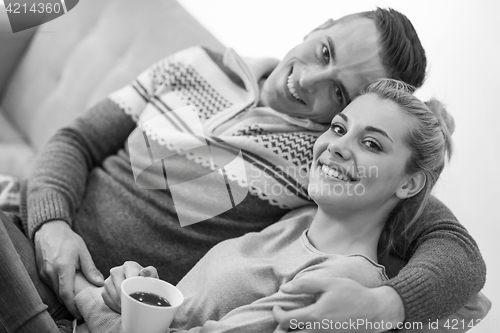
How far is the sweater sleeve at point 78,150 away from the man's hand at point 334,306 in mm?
739

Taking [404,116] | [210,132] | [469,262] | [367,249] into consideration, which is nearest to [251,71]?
[210,132]

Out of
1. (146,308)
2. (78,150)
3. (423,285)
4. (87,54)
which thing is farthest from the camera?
(87,54)

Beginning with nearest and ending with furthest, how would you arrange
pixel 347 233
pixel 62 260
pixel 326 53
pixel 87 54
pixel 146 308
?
pixel 146 308
pixel 347 233
pixel 62 260
pixel 326 53
pixel 87 54

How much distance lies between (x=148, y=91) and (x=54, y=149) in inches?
12.7

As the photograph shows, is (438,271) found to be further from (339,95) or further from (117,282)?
(117,282)

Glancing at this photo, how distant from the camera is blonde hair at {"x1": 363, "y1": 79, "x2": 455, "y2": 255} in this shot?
4.25ft

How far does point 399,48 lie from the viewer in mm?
1489

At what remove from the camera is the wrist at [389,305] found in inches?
43.8

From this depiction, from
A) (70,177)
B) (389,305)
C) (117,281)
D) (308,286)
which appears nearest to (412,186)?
(389,305)

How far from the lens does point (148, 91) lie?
1768 mm

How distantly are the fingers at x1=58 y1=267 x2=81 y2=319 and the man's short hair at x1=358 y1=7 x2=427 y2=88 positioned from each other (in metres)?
0.93

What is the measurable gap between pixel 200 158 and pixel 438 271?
694 millimetres

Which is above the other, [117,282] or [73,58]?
[73,58]

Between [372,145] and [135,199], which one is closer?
[372,145]
